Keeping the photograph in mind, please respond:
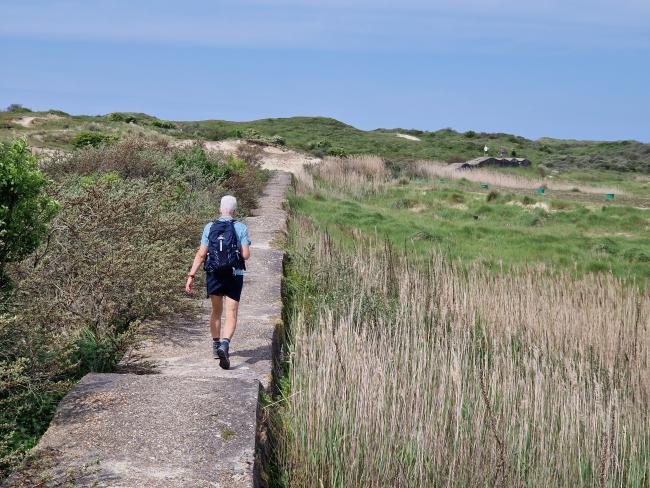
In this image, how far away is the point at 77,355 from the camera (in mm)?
5160

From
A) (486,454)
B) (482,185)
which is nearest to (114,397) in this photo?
(486,454)

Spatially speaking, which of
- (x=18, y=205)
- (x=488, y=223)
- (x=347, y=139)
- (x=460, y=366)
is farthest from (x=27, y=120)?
(x=460, y=366)

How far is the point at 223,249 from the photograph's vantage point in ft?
18.1

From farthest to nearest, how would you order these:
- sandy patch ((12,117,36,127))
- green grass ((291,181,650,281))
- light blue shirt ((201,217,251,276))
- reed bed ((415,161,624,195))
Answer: sandy patch ((12,117,36,127))
reed bed ((415,161,624,195))
green grass ((291,181,650,281))
light blue shirt ((201,217,251,276))

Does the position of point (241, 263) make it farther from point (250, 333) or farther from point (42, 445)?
point (42, 445)

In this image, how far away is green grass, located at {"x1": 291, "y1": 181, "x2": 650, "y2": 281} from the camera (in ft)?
46.2

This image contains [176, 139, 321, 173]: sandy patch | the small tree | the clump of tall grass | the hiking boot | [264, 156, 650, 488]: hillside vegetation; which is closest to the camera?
[264, 156, 650, 488]: hillside vegetation

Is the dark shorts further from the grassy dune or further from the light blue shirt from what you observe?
the grassy dune

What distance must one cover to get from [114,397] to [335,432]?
126 centimetres

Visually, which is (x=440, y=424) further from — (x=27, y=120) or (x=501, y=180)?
(x=27, y=120)

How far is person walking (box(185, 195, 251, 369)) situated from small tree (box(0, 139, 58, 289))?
1.12 m

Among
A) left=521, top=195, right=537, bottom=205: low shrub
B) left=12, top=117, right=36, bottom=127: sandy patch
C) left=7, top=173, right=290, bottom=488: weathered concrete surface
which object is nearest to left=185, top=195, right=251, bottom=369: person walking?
left=7, top=173, right=290, bottom=488: weathered concrete surface

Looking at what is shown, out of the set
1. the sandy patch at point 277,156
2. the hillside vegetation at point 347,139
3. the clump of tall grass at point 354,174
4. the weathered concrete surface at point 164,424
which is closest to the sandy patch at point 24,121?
the hillside vegetation at point 347,139

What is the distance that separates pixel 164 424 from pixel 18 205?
1.68 metres
